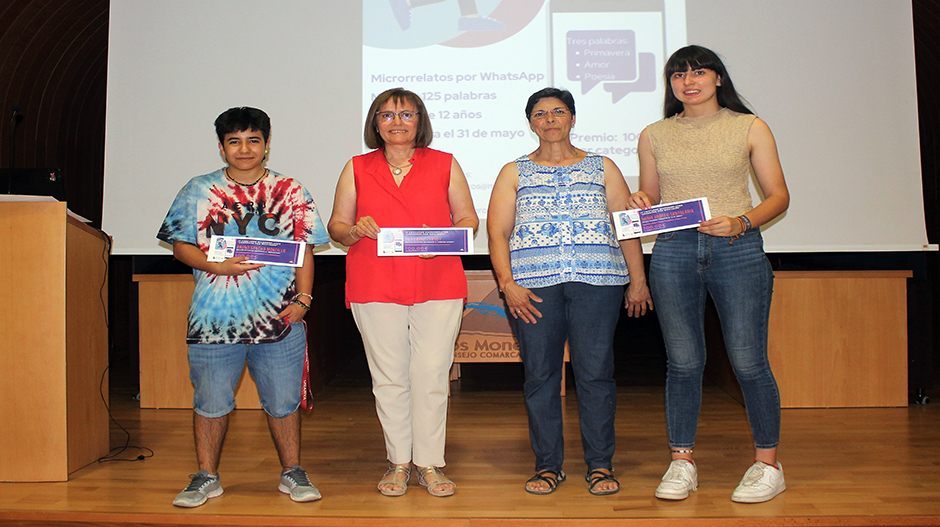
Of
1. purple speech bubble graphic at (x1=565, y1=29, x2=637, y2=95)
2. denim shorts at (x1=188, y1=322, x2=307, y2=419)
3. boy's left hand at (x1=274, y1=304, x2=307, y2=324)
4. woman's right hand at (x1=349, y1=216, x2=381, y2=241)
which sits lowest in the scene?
denim shorts at (x1=188, y1=322, x2=307, y2=419)

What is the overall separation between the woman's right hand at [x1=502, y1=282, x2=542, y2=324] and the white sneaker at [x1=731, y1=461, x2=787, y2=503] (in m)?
0.87

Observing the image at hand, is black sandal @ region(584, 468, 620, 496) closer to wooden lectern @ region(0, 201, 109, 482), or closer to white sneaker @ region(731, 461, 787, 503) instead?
white sneaker @ region(731, 461, 787, 503)

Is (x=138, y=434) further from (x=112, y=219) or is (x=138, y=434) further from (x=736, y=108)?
(x=736, y=108)

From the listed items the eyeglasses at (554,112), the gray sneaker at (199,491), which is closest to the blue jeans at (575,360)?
the eyeglasses at (554,112)

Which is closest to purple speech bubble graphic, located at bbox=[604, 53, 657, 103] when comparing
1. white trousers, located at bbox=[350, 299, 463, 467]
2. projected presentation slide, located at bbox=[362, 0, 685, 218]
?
projected presentation slide, located at bbox=[362, 0, 685, 218]

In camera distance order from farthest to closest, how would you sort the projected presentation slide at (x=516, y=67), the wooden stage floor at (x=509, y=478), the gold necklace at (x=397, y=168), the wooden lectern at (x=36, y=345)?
the projected presentation slide at (x=516, y=67)
the wooden lectern at (x=36, y=345)
the gold necklace at (x=397, y=168)
the wooden stage floor at (x=509, y=478)

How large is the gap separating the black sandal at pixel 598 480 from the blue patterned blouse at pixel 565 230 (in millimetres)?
662

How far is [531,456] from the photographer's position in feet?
9.01

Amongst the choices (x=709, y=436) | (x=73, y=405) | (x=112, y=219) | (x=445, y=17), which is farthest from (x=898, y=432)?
(x=112, y=219)

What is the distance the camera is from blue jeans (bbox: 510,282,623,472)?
85.1 inches

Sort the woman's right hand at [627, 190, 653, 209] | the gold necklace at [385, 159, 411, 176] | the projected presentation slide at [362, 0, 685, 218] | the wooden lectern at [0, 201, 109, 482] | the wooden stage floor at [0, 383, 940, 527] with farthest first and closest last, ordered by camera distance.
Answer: the projected presentation slide at [362, 0, 685, 218]
the wooden lectern at [0, 201, 109, 482]
the gold necklace at [385, 159, 411, 176]
the woman's right hand at [627, 190, 653, 209]
the wooden stage floor at [0, 383, 940, 527]

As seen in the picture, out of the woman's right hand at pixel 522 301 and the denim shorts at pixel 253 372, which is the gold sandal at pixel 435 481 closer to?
the denim shorts at pixel 253 372

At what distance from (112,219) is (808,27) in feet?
13.4

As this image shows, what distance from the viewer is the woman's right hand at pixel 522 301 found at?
2.17m
